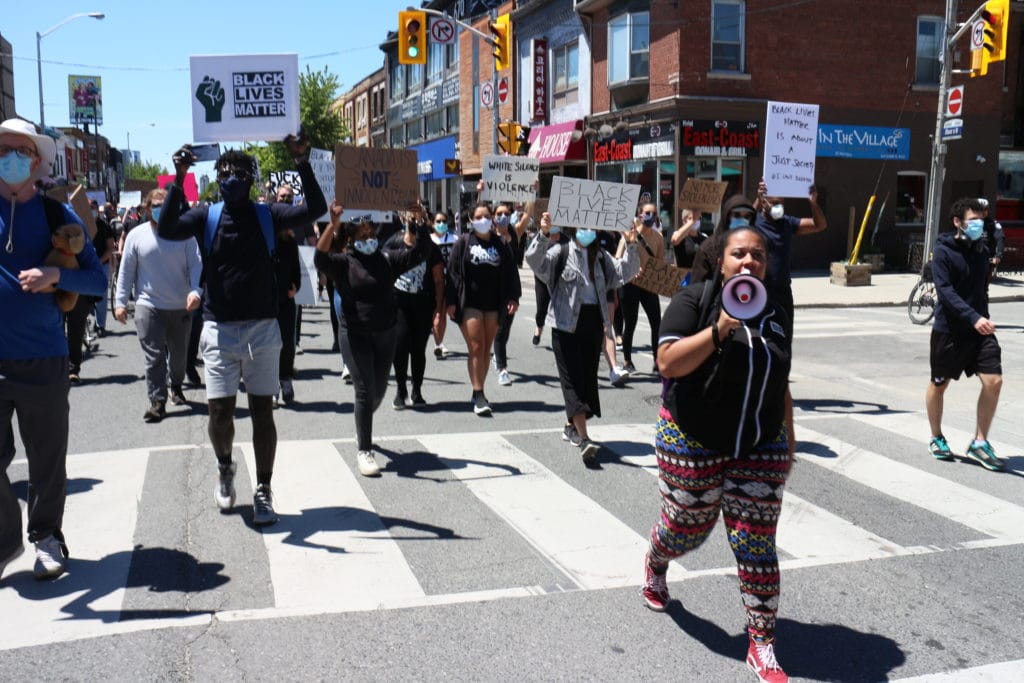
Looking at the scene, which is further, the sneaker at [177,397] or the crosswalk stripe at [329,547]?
the sneaker at [177,397]

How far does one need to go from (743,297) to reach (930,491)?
387 cm

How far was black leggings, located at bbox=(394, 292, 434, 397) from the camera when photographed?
909cm

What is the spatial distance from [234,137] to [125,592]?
287 centimetres

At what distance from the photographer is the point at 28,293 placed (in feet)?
14.6

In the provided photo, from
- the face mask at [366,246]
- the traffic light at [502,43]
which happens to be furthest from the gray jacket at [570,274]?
the traffic light at [502,43]

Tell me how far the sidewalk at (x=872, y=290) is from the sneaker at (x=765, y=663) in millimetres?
15804

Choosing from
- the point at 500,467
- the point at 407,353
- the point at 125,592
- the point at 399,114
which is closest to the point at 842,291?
the point at 407,353

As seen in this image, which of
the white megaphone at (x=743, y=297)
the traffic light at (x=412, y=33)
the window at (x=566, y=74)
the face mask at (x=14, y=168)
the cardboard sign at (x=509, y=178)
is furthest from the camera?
the window at (x=566, y=74)

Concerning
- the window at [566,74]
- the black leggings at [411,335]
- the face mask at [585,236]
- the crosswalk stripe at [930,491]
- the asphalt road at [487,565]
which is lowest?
the crosswalk stripe at [930,491]

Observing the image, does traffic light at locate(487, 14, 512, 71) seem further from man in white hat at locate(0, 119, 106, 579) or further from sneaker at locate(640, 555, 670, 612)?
sneaker at locate(640, 555, 670, 612)

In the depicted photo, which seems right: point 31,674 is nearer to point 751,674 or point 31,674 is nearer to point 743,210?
point 751,674

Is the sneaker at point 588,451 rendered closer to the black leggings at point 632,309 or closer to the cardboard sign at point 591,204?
the cardboard sign at point 591,204

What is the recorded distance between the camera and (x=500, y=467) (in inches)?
269

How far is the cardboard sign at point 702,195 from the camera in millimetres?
8961
